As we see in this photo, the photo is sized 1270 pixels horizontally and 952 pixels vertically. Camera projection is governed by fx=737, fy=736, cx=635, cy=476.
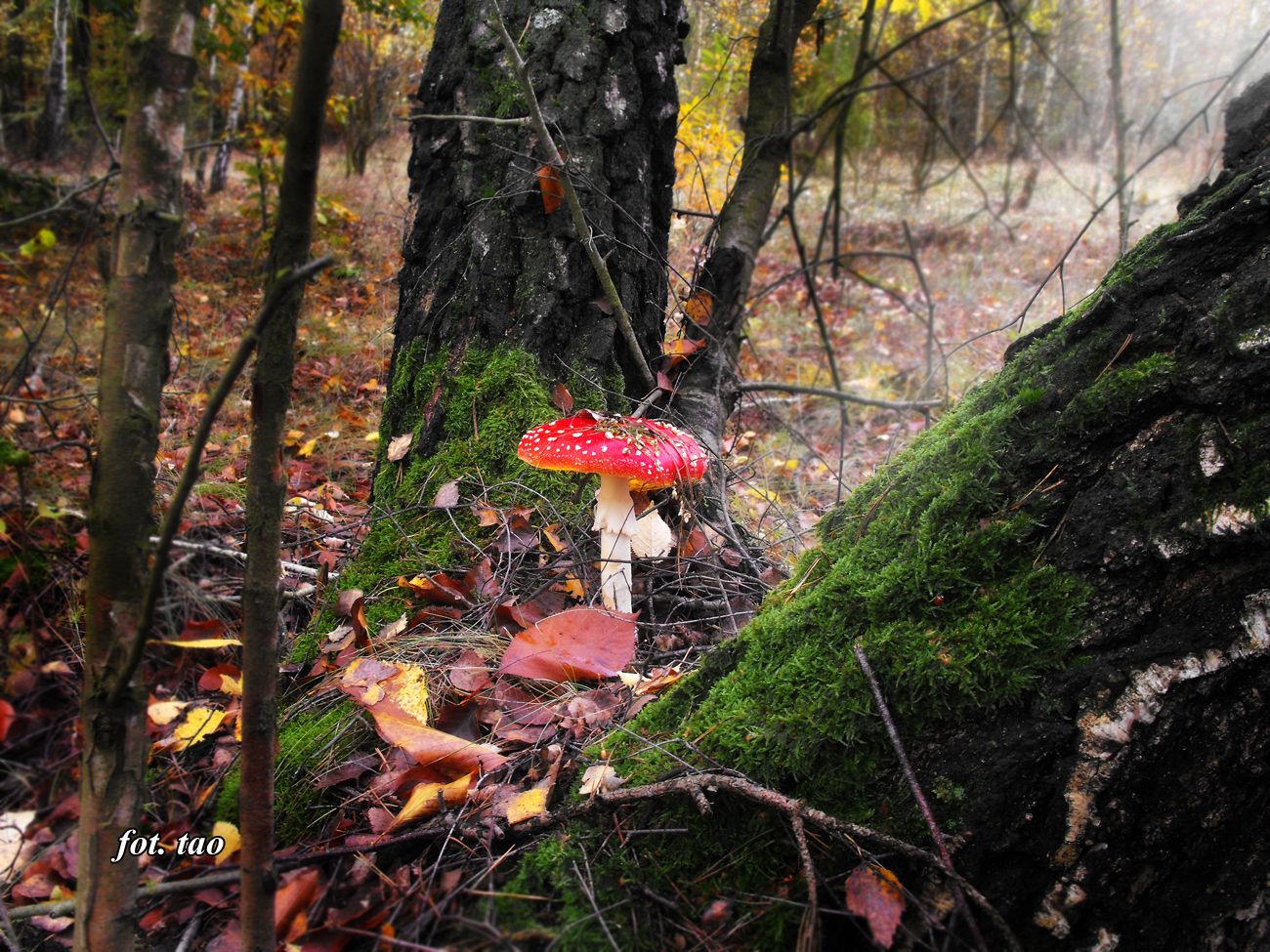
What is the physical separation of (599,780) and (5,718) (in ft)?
7.72

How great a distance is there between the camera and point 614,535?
2.17m

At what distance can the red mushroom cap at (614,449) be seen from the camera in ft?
6.37

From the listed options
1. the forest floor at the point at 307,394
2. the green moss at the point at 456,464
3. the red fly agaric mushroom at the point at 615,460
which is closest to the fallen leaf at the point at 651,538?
the red fly agaric mushroom at the point at 615,460

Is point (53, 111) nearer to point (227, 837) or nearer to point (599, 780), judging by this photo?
point (227, 837)

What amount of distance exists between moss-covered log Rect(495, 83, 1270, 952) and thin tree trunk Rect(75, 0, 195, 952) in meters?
0.61

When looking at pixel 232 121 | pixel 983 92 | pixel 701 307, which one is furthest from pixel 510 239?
pixel 983 92

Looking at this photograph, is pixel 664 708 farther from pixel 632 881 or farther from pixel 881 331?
pixel 881 331

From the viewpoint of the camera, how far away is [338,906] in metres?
1.27

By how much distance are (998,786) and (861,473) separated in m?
3.49

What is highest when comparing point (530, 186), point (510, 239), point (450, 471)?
point (530, 186)

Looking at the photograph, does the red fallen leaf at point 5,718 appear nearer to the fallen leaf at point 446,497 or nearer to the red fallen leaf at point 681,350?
the fallen leaf at point 446,497

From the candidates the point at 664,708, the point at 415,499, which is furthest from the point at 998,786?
the point at 415,499

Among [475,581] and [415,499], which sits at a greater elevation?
[415,499]

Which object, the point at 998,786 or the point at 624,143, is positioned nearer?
the point at 998,786
